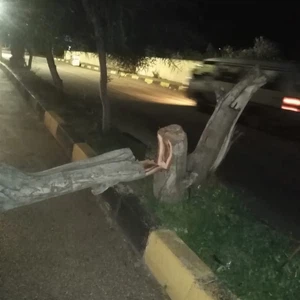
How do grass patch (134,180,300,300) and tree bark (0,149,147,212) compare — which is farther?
tree bark (0,149,147,212)

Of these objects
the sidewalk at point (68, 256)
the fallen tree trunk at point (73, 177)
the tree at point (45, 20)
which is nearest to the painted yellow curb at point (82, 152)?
the sidewalk at point (68, 256)

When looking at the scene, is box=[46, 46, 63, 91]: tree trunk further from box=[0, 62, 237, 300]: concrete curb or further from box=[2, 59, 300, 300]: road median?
box=[0, 62, 237, 300]: concrete curb

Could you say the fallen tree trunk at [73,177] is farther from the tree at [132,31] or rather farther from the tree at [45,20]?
the tree at [45,20]

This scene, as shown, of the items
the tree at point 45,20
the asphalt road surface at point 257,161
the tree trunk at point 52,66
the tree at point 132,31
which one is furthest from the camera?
the tree trunk at point 52,66

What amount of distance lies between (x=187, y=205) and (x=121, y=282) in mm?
1114

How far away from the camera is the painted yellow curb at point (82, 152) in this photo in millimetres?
5811

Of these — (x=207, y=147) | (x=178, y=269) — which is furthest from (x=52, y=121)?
(x=178, y=269)

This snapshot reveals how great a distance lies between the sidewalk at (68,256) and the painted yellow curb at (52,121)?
304cm

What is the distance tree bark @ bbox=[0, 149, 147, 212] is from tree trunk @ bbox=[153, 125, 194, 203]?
0.29m

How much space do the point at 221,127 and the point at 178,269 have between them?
1775 mm

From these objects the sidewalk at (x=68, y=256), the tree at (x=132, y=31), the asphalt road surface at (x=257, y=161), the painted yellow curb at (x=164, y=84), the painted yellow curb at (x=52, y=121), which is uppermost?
the tree at (x=132, y=31)

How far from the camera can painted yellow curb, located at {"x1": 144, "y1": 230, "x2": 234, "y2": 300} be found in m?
2.92

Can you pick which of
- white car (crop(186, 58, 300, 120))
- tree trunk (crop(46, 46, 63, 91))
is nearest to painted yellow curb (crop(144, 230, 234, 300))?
white car (crop(186, 58, 300, 120))

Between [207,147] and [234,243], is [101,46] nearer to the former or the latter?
[207,147]
